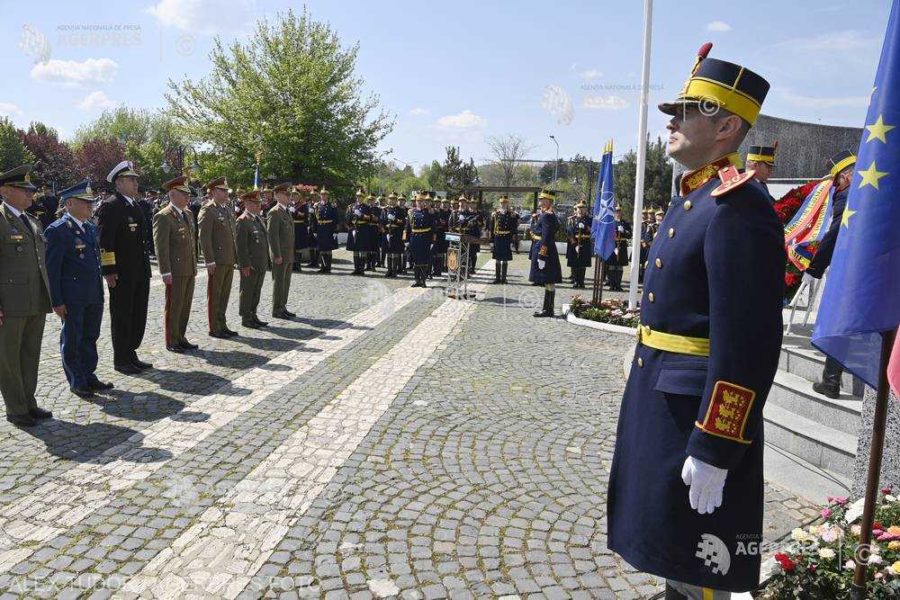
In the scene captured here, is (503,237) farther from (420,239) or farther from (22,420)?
(22,420)

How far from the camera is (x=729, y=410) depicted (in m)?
1.94

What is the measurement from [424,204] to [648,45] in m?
6.25

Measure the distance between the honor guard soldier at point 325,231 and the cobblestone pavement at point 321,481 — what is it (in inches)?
356

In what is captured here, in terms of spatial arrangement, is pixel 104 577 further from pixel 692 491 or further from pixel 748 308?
pixel 748 308

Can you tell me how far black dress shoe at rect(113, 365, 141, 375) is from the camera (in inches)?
265

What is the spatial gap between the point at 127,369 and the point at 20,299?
179 cm

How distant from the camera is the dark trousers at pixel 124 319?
6691 mm

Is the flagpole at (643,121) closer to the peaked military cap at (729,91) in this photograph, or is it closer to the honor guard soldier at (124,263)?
the honor guard soldier at (124,263)

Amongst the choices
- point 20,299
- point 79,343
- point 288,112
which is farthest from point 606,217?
point 288,112

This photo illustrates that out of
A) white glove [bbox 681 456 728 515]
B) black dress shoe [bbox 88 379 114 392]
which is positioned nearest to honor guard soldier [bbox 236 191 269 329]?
black dress shoe [bbox 88 379 114 392]

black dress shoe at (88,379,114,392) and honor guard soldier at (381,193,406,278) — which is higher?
honor guard soldier at (381,193,406,278)

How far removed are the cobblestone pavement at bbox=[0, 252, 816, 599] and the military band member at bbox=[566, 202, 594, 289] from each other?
815 centimetres

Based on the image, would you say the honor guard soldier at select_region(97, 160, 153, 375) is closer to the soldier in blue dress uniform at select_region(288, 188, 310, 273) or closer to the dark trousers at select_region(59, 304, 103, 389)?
the dark trousers at select_region(59, 304, 103, 389)

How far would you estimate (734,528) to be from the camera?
6.79ft
